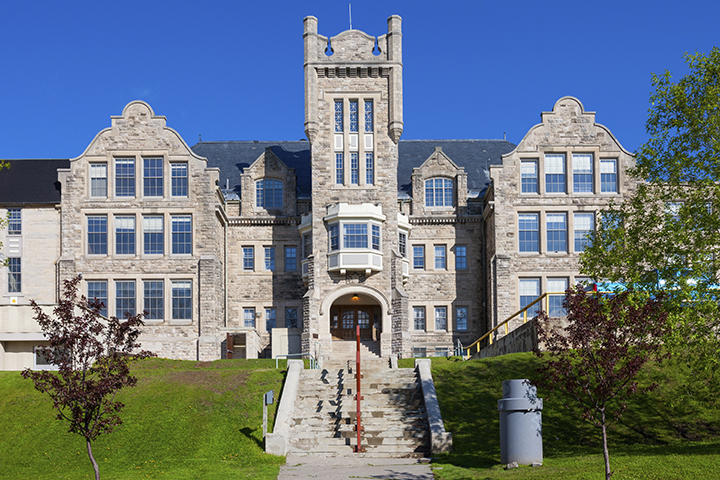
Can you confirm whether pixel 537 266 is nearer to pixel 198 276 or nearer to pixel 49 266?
pixel 198 276

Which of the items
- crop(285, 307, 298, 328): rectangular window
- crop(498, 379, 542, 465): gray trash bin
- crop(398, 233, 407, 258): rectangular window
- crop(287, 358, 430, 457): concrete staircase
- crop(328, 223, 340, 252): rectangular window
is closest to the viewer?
crop(498, 379, 542, 465): gray trash bin

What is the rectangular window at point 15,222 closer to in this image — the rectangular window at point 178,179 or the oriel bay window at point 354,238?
the rectangular window at point 178,179

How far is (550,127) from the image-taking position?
43.1 meters

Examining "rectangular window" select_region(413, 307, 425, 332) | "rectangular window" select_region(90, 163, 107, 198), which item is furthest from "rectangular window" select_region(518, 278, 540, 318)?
"rectangular window" select_region(90, 163, 107, 198)

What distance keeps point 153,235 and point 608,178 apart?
24.1m

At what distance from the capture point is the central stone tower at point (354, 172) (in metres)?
41.3

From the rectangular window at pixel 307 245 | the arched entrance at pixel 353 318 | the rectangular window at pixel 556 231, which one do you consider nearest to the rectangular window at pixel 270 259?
the rectangular window at pixel 307 245

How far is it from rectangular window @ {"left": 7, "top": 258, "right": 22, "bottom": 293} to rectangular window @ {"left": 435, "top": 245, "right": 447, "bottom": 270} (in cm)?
2252

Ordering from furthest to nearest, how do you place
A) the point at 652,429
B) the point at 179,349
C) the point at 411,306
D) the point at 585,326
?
the point at 411,306
the point at 179,349
the point at 652,429
the point at 585,326

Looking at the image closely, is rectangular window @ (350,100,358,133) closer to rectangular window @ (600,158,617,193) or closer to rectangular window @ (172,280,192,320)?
rectangular window @ (172,280,192,320)

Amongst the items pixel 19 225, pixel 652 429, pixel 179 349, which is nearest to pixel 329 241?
pixel 179 349

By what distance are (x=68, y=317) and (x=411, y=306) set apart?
28762 millimetres

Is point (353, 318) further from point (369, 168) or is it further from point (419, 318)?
point (369, 168)

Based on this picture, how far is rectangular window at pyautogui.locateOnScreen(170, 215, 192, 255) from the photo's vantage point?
4259 cm
